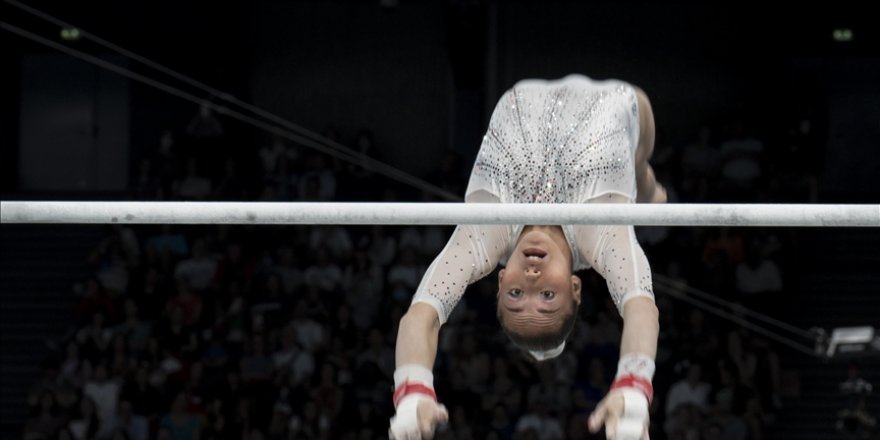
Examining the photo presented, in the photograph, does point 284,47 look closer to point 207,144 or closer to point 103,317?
point 207,144

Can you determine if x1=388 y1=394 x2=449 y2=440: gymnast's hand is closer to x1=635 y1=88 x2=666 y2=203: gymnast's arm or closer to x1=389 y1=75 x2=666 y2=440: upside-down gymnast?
x1=389 y1=75 x2=666 y2=440: upside-down gymnast

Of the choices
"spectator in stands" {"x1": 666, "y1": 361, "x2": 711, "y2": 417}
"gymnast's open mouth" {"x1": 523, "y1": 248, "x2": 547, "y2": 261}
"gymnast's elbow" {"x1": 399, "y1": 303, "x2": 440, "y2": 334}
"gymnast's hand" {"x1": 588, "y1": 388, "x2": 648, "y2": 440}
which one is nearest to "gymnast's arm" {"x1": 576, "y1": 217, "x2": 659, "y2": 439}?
"gymnast's hand" {"x1": 588, "y1": 388, "x2": 648, "y2": 440}

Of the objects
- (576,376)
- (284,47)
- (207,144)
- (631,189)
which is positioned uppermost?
(284,47)

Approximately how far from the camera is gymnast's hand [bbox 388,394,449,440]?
4355 mm

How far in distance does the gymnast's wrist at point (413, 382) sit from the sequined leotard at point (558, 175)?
0.29m

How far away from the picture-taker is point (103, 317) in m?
10.8

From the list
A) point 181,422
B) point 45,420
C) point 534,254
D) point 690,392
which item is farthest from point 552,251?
point 45,420

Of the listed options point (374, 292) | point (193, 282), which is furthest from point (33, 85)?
point (374, 292)

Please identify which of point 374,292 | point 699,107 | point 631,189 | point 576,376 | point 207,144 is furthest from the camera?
point 699,107

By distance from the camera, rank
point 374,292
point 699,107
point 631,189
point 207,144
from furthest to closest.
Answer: point 699,107 → point 207,144 → point 374,292 → point 631,189

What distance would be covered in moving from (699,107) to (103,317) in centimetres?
577

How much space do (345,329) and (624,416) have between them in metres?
6.26

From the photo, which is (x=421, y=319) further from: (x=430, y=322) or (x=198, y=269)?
(x=198, y=269)

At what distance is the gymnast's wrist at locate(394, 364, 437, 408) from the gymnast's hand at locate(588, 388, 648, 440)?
1.72 ft
